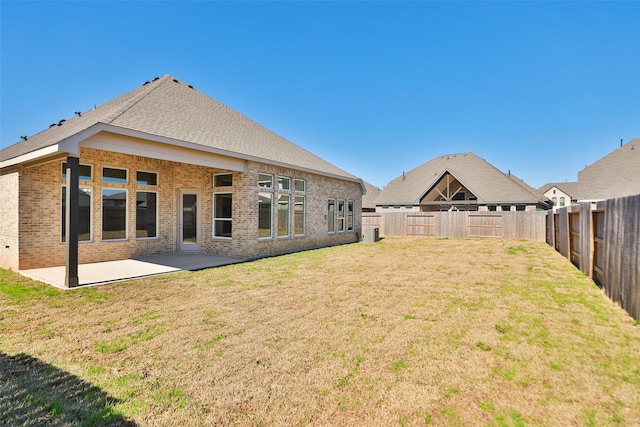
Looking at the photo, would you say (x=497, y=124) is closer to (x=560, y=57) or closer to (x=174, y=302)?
(x=560, y=57)

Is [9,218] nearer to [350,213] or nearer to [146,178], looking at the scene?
[146,178]

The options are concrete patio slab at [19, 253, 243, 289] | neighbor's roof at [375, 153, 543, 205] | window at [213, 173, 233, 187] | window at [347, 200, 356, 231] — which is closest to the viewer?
concrete patio slab at [19, 253, 243, 289]

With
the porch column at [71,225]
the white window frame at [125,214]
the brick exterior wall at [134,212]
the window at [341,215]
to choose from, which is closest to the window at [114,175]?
the brick exterior wall at [134,212]

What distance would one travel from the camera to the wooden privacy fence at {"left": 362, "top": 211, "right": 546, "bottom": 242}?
19453 millimetres

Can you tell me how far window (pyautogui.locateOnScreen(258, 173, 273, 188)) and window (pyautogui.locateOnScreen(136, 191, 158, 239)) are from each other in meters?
3.79

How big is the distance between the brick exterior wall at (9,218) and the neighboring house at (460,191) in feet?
81.1

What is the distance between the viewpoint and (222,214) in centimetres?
1156

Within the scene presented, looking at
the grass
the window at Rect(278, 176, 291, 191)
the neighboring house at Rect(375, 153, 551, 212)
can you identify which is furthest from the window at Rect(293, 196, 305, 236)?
the neighboring house at Rect(375, 153, 551, 212)

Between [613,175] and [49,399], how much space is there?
33.4 metres

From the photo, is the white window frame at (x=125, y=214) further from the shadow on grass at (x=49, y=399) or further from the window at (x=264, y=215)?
the shadow on grass at (x=49, y=399)

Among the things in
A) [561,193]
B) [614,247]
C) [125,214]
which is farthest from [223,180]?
[561,193]

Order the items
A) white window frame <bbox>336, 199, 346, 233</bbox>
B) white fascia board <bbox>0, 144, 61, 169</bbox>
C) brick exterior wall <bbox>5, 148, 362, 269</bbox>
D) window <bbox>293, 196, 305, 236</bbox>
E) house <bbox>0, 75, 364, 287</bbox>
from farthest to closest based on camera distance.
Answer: white window frame <bbox>336, 199, 346, 233</bbox>
window <bbox>293, 196, 305, 236</bbox>
brick exterior wall <bbox>5, 148, 362, 269</bbox>
house <bbox>0, 75, 364, 287</bbox>
white fascia board <bbox>0, 144, 61, 169</bbox>

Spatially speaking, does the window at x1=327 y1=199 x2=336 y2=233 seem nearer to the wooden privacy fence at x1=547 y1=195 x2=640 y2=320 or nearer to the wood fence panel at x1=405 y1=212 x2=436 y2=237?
the wood fence panel at x1=405 y1=212 x2=436 y2=237

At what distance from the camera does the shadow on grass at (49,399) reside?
7.79ft
